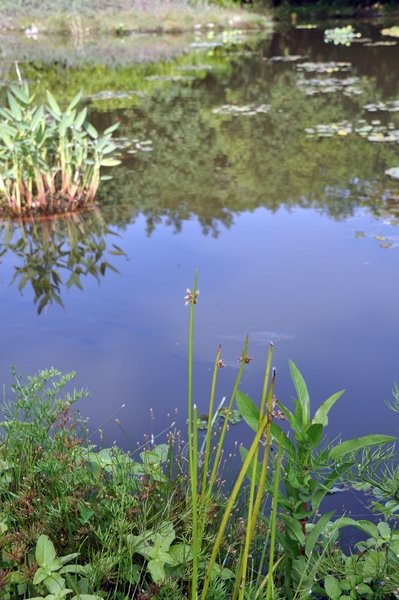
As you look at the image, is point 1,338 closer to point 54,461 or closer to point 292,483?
point 54,461

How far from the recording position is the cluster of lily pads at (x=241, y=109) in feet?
22.6

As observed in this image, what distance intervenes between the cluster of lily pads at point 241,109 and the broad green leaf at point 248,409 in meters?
6.17

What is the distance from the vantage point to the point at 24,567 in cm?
113

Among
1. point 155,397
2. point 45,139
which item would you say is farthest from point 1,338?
point 45,139

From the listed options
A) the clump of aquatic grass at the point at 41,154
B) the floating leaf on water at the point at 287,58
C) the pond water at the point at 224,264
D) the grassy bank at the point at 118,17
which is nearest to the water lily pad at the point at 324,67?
the floating leaf on water at the point at 287,58

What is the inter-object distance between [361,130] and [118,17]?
50.1 feet

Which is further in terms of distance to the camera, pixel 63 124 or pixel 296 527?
pixel 63 124

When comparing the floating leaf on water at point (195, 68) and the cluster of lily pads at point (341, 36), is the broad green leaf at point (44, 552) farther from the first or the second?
the cluster of lily pads at point (341, 36)

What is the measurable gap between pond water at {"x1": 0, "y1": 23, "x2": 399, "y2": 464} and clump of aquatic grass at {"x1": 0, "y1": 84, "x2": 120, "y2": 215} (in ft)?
0.56

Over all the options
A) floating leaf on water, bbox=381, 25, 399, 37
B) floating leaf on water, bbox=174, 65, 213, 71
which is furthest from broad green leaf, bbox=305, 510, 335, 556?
floating leaf on water, bbox=381, 25, 399, 37

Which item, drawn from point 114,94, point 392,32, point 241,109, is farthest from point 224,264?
point 392,32

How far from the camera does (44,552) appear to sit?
44.1 inches

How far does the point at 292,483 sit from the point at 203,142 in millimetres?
5146

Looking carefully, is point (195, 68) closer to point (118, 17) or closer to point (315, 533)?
point (118, 17)
